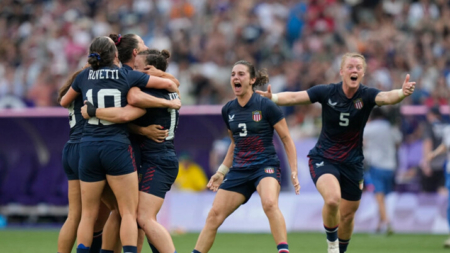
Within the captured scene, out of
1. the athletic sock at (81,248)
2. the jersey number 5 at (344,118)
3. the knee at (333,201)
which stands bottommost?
the athletic sock at (81,248)

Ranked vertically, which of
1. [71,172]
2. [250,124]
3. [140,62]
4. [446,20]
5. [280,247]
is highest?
[446,20]

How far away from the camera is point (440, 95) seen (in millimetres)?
15664

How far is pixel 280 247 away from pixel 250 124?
150 cm

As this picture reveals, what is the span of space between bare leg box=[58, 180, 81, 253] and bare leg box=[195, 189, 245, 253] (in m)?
1.41

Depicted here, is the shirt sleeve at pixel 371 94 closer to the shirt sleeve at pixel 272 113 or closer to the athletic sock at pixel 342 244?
the shirt sleeve at pixel 272 113

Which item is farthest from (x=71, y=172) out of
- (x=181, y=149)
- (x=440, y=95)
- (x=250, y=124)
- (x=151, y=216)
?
(x=440, y=95)

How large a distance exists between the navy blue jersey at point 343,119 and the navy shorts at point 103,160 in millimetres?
2687

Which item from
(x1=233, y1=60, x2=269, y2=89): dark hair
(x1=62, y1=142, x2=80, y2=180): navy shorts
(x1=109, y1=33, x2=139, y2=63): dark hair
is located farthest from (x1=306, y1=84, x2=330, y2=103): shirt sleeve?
(x1=62, y1=142, x2=80, y2=180): navy shorts

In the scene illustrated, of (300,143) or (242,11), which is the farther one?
(242,11)

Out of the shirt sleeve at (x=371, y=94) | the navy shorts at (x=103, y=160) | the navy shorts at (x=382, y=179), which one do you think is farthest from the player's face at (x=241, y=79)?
the navy shorts at (x=382, y=179)

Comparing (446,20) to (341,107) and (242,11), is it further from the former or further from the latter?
→ (341,107)

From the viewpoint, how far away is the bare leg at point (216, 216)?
8.25 m

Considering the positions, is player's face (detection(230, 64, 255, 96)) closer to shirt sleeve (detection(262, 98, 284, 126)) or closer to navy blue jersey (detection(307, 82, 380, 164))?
shirt sleeve (detection(262, 98, 284, 126))

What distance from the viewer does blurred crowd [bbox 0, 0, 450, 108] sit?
17.4 m
